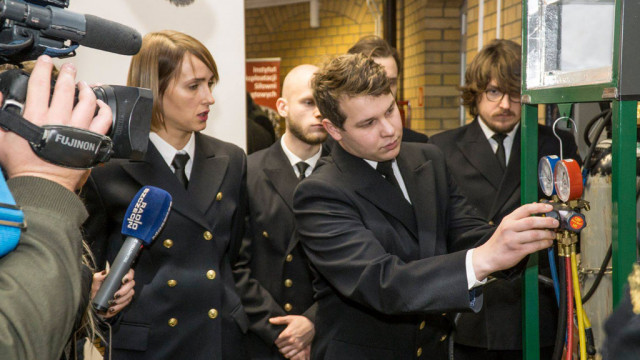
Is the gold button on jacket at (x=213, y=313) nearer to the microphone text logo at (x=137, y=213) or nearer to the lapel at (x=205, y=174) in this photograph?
the lapel at (x=205, y=174)

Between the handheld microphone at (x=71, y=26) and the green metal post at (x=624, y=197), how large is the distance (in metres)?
0.95

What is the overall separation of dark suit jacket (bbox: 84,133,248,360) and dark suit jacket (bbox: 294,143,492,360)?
0.36 meters

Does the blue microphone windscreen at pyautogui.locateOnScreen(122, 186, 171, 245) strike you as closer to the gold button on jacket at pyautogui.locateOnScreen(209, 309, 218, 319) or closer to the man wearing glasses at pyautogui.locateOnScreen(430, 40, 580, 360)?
the gold button on jacket at pyautogui.locateOnScreen(209, 309, 218, 319)

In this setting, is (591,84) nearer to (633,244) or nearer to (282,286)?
(633,244)

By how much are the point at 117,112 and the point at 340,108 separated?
0.92m

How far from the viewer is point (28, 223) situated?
854 mm

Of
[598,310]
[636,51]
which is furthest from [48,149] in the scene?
[598,310]

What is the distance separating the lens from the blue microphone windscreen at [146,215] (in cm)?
151

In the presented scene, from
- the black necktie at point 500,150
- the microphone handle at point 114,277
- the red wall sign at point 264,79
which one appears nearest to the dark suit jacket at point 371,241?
the microphone handle at point 114,277

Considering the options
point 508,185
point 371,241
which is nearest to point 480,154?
point 508,185

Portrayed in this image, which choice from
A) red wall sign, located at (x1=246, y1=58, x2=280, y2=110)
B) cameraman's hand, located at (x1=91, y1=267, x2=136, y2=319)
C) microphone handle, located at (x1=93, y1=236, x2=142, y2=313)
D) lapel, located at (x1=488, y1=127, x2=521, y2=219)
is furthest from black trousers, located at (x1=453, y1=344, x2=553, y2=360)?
red wall sign, located at (x1=246, y1=58, x2=280, y2=110)

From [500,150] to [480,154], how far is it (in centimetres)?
9

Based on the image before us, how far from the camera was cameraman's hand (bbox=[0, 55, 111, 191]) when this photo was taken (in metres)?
0.89

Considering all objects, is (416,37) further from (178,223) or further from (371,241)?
(371,241)
